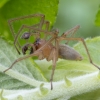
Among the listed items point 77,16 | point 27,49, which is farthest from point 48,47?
point 77,16

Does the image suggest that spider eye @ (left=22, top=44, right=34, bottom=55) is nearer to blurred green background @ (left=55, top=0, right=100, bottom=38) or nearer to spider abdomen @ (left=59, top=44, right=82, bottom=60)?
spider abdomen @ (left=59, top=44, right=82, bottom=60)

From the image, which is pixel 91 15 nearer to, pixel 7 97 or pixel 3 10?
pixel 3 10

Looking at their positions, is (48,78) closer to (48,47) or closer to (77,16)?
(48,47)

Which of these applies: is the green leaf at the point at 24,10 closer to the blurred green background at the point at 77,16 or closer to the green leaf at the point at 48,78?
the green leaf at the point at 48,78

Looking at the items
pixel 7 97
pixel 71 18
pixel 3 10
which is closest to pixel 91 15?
pixel 71 18

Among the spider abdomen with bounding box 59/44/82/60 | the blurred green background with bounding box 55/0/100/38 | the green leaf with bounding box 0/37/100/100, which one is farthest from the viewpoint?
the blurred green background with bounding box 55/0/100/38

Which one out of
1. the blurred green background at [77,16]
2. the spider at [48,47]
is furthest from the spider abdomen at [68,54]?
the blurred green background at [77,16]

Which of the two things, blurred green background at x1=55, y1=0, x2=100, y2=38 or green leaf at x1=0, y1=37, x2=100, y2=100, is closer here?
green leaf at x1=0, y1=37, x2=100, y2=100

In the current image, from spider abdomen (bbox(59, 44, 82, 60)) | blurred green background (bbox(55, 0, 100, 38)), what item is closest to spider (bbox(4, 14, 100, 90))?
spider abdomen (bbox(59, 44, 82, 60))
